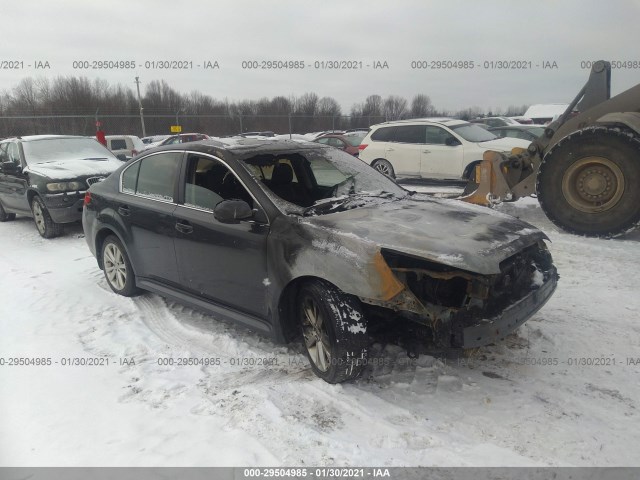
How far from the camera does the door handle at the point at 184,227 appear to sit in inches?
156

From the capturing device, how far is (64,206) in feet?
25.6

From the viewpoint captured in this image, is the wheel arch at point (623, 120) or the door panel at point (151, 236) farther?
the wheel arch at point (623, 120)

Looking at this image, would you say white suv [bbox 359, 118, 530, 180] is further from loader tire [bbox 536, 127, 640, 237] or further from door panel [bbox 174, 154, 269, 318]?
door panel [bbox 174, 154, 269, 318]

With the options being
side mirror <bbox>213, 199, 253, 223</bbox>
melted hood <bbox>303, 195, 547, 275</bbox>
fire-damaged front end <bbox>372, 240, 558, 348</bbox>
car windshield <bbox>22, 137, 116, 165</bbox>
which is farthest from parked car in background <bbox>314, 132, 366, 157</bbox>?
fire-damaged front end <bbox>372, 240, 558, 348</bbox>

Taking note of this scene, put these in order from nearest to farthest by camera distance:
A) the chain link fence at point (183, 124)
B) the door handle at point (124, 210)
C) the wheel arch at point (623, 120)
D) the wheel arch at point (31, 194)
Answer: the door handle at point (124, 210) → the wheel arch at point (623, 120) → the wheel arch at point (31, 194) → the chain link fence at point (183, 124)

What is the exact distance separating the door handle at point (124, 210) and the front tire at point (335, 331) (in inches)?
92.4

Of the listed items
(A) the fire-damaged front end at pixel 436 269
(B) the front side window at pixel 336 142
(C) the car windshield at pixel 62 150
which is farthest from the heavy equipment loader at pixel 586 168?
(B) the front side window at pixel 336 142

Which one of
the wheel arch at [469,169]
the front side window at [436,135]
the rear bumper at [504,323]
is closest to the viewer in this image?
the rear bumper at [504,323]

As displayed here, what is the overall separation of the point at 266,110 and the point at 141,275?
1197 inches

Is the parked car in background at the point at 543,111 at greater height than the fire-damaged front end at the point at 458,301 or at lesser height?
greater

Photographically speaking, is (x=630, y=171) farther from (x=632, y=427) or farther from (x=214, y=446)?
(x=214, y=446)

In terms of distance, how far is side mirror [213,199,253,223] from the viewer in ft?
11.3

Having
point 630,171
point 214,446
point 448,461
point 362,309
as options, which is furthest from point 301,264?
point 630,171

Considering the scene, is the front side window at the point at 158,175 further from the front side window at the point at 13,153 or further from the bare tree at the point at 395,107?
the bare tree at the point at 395,107
